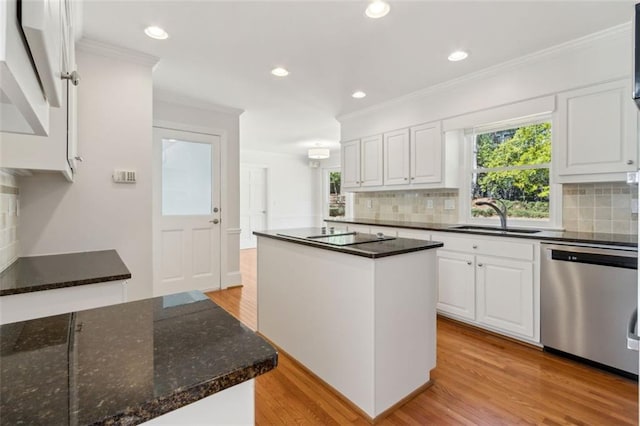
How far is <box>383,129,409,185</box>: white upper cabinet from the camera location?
12.2 feet

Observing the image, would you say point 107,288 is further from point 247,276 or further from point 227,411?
point 247,276

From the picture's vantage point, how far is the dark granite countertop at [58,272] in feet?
4.48

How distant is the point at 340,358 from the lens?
1864 mm

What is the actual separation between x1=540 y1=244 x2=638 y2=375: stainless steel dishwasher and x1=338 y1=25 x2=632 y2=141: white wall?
1329 millimetres

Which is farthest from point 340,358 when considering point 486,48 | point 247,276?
point 247,276

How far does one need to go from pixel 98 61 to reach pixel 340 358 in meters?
2.84

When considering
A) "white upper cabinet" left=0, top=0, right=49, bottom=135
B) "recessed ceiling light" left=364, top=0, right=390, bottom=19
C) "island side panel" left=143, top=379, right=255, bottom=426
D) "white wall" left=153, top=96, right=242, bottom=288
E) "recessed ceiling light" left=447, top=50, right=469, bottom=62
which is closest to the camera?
"white upper cabinet" left=0, top=0, right=49, bottom=135

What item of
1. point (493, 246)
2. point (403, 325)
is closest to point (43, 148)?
point (403, 325)

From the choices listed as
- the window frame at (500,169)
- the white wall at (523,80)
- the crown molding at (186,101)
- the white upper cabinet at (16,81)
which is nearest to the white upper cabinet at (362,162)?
the white wall at (523,80)

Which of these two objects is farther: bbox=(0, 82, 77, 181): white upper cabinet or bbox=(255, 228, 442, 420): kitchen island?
bbox=(255, 228, 442, 420): kitchen island

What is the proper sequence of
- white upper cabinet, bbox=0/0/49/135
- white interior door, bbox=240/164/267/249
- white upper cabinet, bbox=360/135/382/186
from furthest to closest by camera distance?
white interior door, bbox=240/164/267/249 < white upper cabinet, bbox=360/135/382/186 < white upper cabinet, bbox=0/0/49/135

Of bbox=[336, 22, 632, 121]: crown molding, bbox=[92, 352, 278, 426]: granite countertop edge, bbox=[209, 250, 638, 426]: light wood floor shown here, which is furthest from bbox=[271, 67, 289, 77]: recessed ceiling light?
bbox=[92, 352, 278, 426]: granite countertop edge

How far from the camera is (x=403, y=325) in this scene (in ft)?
5.94

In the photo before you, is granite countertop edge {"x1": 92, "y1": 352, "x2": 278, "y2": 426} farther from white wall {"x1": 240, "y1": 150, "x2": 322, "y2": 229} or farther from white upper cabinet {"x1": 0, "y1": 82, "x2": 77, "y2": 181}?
white wall {"x1": 240, "y1": 150, "x2": 322, "y2": 229}
